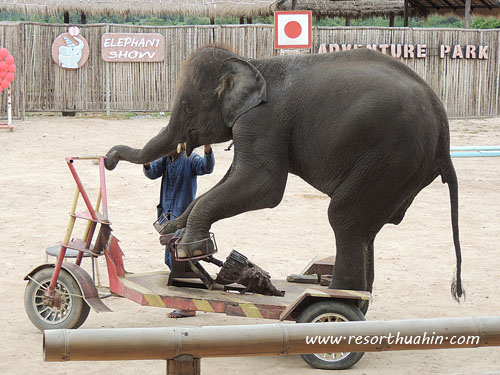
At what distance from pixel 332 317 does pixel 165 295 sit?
→ 1.07 meters

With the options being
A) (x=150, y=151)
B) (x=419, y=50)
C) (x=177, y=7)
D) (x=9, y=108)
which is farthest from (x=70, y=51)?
(x=150, y=151)

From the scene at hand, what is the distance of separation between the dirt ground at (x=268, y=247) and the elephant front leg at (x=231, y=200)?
748 mm

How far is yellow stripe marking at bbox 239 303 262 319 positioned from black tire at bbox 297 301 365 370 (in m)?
0.28

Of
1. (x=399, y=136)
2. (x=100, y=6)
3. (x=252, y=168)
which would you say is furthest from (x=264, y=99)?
(x=100, y=6)

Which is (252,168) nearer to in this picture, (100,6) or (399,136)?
(399,136)

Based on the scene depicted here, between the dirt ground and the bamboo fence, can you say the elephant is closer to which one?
the dirt ground

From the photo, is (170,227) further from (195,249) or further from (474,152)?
(474,152)

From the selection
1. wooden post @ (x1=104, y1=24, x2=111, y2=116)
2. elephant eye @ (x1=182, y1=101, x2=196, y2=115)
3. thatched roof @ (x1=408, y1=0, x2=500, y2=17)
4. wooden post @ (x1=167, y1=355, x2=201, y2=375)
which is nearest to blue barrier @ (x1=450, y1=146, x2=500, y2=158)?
wooden post @ (x1=104, y1=24, x2=111, y2=116)

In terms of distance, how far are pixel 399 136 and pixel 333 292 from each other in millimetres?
1035

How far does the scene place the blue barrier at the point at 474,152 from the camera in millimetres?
14117

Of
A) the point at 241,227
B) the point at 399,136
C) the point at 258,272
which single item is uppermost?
the point at 399,136

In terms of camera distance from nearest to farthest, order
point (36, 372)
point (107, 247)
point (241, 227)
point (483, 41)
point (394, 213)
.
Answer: point (36, 372) → point (394, 213) → point (107, 247) → point (241, 227) → point (483, 41)

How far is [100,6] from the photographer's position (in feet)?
75.4

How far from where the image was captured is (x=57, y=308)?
5648mm
